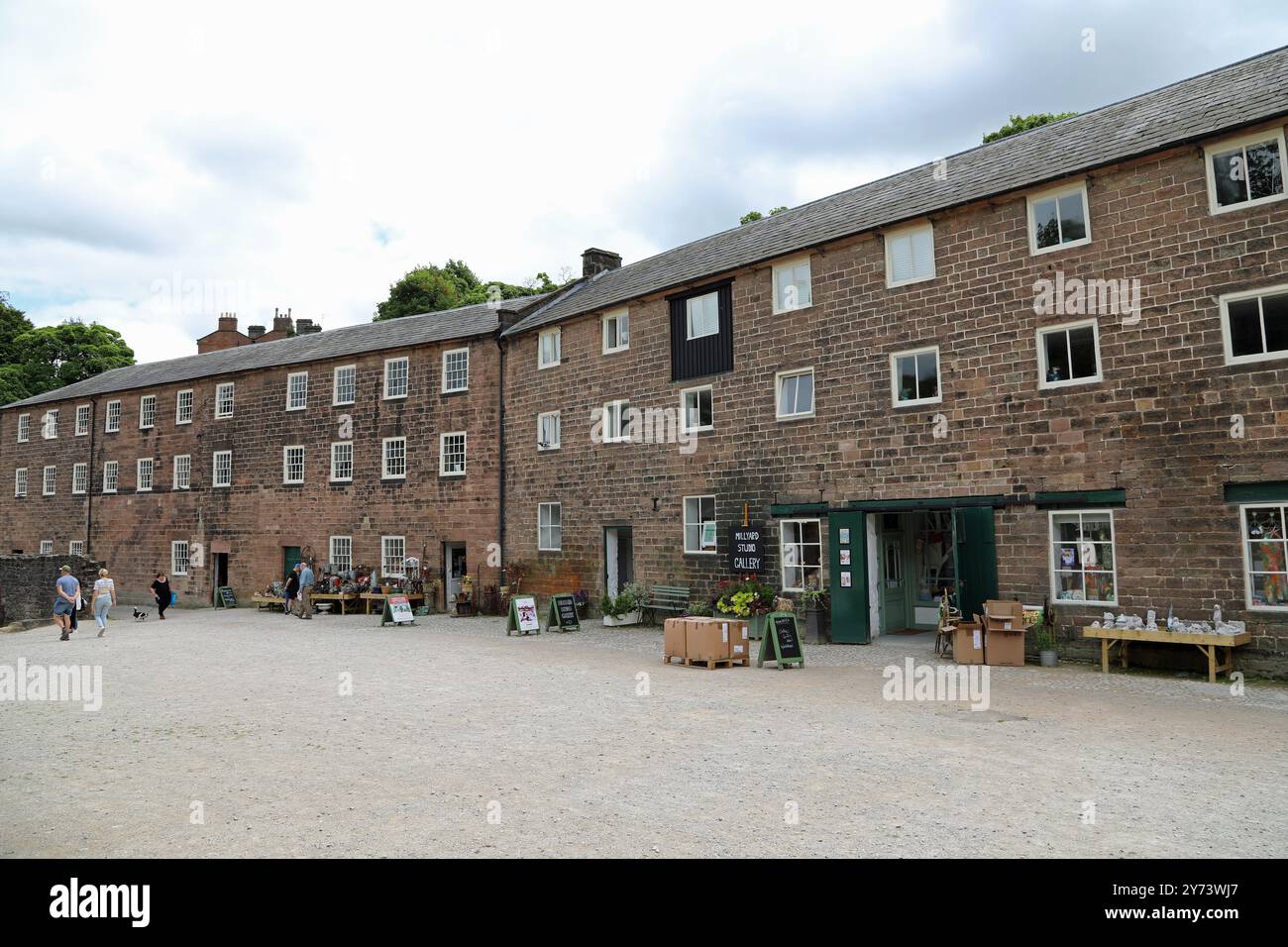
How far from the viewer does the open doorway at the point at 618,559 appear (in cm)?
2217

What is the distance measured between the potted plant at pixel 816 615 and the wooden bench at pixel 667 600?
355 centimetres

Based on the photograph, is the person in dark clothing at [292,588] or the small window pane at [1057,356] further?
the person in dark clothing at [292,588]

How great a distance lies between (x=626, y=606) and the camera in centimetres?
2045

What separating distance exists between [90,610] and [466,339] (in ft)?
52.6

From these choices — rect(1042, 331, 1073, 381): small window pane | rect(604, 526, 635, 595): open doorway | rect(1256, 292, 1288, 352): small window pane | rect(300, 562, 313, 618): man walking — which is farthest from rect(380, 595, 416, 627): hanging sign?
rect(1256, 292, 1288, 352): small window pane

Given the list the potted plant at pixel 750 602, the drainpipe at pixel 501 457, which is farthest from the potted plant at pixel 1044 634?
the drainpipe at pixel 501 457

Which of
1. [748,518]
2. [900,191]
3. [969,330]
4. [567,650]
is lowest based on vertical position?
[567,650]

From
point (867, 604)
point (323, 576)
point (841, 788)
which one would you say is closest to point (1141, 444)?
point (867, 604)

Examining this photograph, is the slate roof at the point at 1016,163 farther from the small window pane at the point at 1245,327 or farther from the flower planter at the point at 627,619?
the flower planter at the point at 627,619

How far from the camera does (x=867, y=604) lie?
1636 centimetres

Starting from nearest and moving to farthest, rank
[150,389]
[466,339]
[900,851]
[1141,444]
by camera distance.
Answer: [900,851], [1141,444], [466,339], [150,389]

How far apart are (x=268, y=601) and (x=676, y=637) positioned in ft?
64.5

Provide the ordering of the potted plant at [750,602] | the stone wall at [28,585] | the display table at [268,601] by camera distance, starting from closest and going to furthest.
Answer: the potted plant at [750,602] < the stone wall at [28,585] < the display table at [268,601]

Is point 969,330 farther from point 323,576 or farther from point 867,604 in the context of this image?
point 323,576
